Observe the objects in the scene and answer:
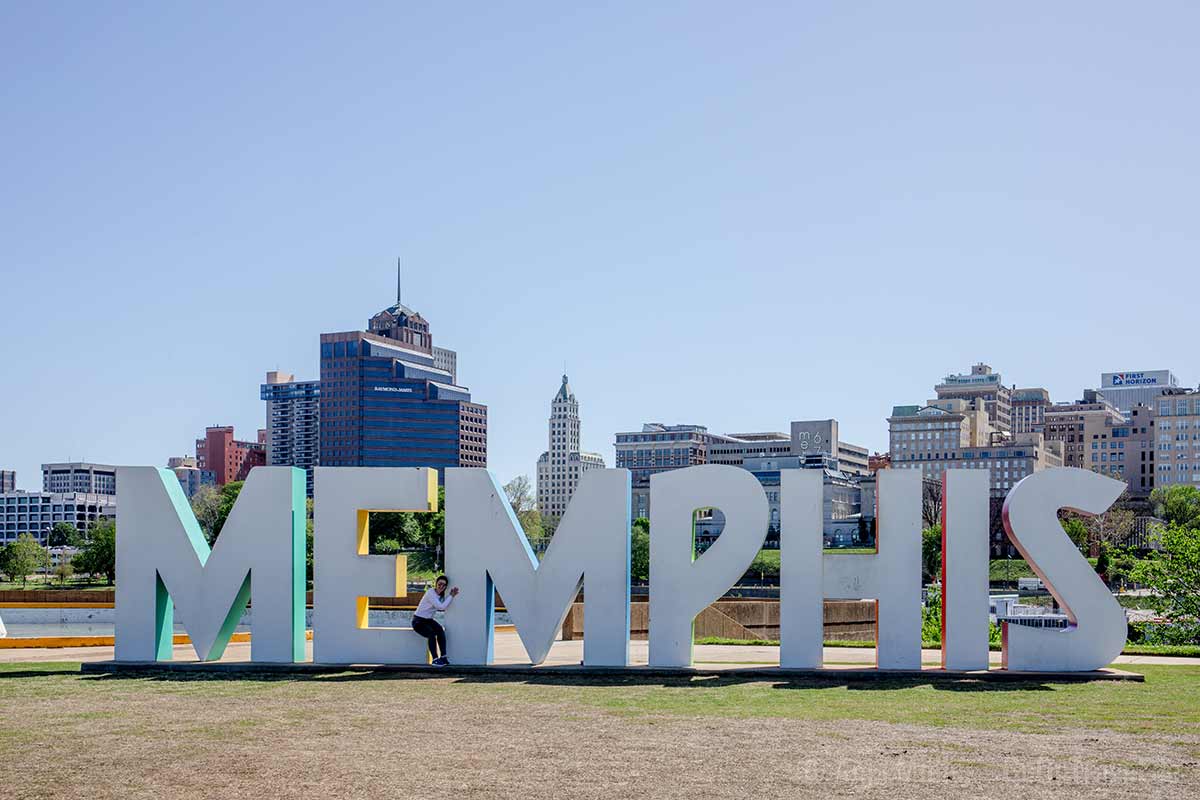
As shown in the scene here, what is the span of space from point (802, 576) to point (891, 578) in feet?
4.82

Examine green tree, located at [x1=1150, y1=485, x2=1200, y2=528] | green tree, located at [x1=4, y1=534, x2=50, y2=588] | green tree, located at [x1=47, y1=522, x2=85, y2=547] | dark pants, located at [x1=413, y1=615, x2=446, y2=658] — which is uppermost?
dark pants, located at [x1=413, y1=615, x2=446, y2=658]

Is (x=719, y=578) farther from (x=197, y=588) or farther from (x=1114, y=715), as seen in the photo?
(x=197, y=588)

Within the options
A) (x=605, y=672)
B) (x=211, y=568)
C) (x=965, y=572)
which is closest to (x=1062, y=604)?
(x=965, y=572)

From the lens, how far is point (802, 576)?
22.4 m

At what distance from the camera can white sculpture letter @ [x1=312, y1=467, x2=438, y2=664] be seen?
2303 centimetres

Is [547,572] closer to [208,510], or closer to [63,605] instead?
[63,605]

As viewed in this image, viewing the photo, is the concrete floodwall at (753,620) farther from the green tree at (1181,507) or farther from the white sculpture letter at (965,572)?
Answer: the green tree at (1181,507)

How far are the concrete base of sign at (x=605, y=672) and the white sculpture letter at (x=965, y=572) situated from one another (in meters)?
0.42

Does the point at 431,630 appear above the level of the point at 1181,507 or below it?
above

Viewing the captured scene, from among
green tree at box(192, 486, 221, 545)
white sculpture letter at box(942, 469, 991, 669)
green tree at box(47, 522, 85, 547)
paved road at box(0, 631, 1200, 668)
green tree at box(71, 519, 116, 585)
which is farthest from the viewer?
green tree at box(47, 522, 85, 547)

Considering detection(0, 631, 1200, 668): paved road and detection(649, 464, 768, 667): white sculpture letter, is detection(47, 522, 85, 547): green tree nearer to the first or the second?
detection(0, 631, 1200, 668): paved road

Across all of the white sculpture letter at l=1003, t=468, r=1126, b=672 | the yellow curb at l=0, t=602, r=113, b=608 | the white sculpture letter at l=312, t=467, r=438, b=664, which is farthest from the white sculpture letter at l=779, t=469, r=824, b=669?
the yellow curb at l=0, t=602, r=113, b=608

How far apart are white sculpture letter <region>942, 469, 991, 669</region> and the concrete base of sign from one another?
0.42 m

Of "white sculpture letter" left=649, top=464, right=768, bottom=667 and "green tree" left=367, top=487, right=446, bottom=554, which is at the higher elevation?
"white sculpture letter" left=649, top=464, right=768, bottom=667
